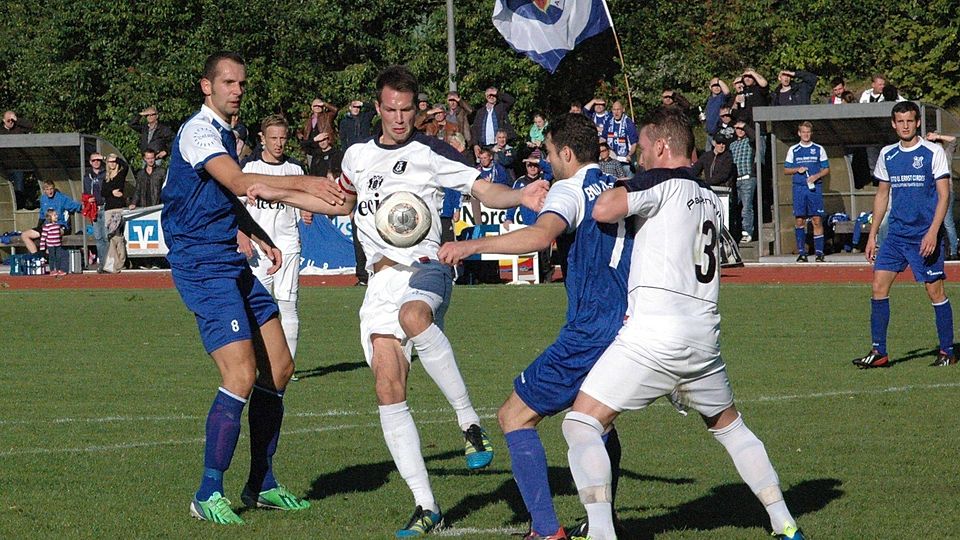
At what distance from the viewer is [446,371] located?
7.69 metres

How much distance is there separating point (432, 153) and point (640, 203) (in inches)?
90.1

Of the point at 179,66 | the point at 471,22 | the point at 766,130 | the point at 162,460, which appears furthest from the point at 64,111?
the point at 162,460

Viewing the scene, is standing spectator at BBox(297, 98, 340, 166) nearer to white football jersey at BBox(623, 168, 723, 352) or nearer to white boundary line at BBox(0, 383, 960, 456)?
white boundary line at BBox(0, 383, 960, 456)

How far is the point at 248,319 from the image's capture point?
7023 millimetres

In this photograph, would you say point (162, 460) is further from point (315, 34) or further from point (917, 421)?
point (315, 34)

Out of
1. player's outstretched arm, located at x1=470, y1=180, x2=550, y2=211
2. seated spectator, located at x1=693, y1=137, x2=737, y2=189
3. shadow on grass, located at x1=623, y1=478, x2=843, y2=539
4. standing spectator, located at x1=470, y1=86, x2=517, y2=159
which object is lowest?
shadow on grass, located at x1=623, y1=478, x2=843, y2=539

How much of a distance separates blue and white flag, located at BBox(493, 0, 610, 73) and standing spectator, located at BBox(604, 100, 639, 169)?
274cm

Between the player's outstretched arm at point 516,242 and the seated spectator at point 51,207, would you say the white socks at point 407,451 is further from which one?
the seated spectator at point 51,207

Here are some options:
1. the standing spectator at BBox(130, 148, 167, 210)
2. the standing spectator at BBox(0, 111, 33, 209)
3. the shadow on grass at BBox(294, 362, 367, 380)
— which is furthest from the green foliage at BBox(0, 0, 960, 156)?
the shadow on grass at BBox(294, 362, 367, 380)

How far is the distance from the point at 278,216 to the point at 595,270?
6.77 metres

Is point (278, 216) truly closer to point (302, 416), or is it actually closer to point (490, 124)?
point (302, 416)

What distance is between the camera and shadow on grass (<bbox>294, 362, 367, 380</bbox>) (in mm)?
12664

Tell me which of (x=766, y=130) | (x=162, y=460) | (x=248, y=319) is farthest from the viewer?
(x=766, y=130)

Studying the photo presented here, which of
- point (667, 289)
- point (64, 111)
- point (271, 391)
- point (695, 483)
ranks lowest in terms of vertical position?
point (695, 483)
